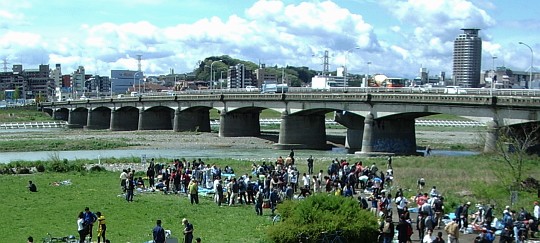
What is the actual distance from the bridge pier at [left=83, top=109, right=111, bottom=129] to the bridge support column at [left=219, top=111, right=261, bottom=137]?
1883 inches

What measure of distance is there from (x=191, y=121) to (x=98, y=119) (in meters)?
37.5

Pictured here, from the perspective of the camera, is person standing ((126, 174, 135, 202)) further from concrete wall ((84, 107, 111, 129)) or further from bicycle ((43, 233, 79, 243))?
concrete wall ((84, 107, 111, 129))

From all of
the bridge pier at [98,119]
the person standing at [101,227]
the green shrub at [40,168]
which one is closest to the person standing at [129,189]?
the person standing at [101,227]

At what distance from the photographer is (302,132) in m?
76.6

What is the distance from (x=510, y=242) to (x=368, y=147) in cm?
4190

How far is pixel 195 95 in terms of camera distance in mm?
97562

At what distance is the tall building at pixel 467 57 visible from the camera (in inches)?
6097

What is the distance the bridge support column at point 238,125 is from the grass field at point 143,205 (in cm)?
4404

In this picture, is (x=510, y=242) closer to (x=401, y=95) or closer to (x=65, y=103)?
(x=401, y=95)

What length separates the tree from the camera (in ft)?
106

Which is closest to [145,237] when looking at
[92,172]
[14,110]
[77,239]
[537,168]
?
[77,239]

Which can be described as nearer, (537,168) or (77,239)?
(77,239)

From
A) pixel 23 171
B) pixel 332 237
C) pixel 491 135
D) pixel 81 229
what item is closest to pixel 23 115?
pixel 23 171

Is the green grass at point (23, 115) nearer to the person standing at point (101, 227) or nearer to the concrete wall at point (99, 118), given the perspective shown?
the concrete wall at point (99, 118)
